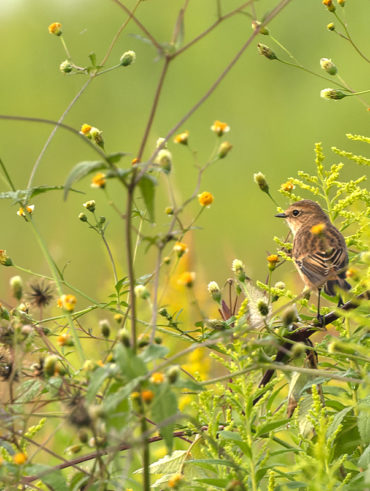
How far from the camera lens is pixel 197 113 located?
335 inches

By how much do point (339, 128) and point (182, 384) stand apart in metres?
6.47

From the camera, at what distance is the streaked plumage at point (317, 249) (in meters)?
1.91

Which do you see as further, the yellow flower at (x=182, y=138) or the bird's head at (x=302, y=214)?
the bird's head at (x=302, y=214)

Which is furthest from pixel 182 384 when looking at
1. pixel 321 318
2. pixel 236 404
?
pixel 321 318

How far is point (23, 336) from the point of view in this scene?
1436 mm

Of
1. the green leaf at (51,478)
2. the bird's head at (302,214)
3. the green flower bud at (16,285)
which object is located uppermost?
the green flower bud at (16,285)

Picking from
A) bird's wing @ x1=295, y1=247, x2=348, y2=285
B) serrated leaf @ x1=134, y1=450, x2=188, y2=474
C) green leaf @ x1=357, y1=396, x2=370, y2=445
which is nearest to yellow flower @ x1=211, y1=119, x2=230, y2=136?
green leaf @ x1=357, y1=396, x2=370, y2=445

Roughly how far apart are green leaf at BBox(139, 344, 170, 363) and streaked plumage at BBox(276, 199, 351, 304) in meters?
0.38

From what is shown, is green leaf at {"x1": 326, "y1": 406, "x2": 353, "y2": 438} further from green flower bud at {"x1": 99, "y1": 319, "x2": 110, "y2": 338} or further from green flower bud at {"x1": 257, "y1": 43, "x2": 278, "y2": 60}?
green flower bud at {"x1": 257, "y1": 43, "x2": 278, "y2": 60}

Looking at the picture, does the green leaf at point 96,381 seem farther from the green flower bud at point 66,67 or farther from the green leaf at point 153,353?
the green flower bud at point 66,67

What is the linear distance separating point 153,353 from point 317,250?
137 centimetres

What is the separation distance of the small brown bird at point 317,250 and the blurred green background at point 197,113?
3288mm

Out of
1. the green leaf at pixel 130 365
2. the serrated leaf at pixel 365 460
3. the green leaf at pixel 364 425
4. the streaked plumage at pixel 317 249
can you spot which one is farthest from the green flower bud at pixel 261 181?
the green leaf at pixel 130 365

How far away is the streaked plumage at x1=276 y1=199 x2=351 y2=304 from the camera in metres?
1.91
